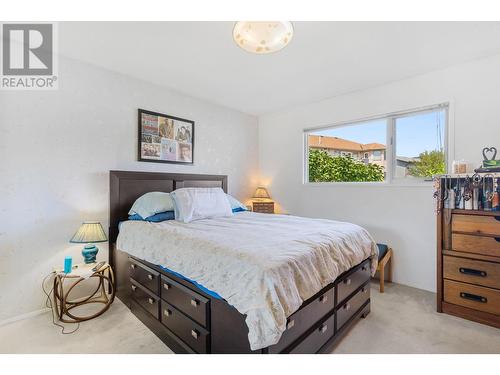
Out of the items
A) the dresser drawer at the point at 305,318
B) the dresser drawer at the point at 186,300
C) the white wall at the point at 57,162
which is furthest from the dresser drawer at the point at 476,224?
the white wall at the point at 57,162

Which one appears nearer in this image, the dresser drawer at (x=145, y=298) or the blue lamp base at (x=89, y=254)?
the dresser drawer at (x=145, y=298)

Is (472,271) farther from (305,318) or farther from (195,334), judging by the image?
(195,334)

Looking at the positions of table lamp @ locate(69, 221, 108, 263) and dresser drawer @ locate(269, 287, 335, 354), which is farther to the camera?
table lamp @ locate(69, 221, 108, 263)

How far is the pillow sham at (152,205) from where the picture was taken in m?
2.42

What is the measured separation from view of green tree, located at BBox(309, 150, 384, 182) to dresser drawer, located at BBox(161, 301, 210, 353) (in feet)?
9.12

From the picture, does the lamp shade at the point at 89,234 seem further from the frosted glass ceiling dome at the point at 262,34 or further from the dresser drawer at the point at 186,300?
the frosted glass ceiling dome at the point at 262,34

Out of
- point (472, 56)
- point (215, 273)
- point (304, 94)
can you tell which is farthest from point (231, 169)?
point (472, 56)

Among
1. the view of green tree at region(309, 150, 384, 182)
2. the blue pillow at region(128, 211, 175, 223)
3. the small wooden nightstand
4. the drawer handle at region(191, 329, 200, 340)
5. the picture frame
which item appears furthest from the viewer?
the small wooden nightstand

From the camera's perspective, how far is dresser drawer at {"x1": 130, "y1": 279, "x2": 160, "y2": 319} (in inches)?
74.3

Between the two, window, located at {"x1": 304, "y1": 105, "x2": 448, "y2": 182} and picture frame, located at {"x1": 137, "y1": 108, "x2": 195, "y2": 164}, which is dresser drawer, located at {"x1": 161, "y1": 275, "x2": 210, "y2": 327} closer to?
picture frame, located at {"x1": 137, "y1": 108, "x2": 195, "y2": 164}

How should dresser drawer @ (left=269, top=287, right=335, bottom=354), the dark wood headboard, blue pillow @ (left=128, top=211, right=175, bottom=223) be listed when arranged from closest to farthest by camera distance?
dresser drawer @ (left=269, top=287, right=335, bottom=354)
blue pillow @ (left=128, top=211, right=175, bottom=223)
the dark wood headboard

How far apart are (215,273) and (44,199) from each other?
6.33ft

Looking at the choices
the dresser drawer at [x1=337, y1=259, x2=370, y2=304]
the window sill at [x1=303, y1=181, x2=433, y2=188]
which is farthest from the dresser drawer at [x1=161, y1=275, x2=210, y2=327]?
the window sill at [x1=303, y1=181, x2=433, y2=188]

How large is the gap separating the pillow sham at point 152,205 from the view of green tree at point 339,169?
227 cm
